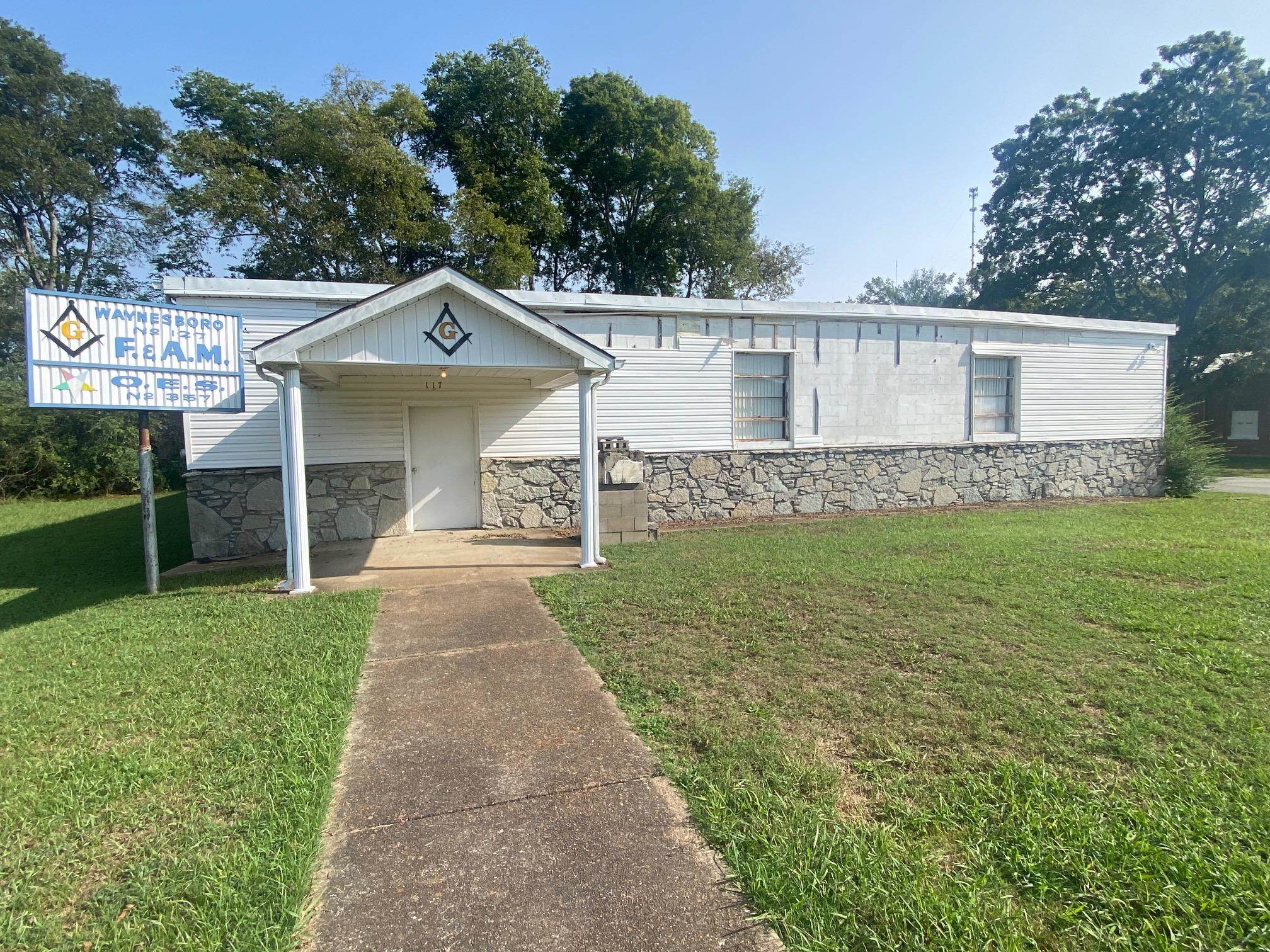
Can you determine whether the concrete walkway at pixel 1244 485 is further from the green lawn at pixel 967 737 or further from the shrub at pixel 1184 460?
the green lawn at pixel 967 737

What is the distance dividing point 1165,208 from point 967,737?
3544cm

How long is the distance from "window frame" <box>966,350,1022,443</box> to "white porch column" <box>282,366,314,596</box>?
11.6 m

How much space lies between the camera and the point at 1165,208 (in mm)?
27609

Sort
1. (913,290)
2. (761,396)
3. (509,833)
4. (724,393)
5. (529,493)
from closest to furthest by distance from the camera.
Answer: (509,833) < (529,493) < (724,393) < (761,396) < (913,290)

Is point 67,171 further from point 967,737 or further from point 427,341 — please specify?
point 967,737

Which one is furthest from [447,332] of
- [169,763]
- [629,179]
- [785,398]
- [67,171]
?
[67,171]

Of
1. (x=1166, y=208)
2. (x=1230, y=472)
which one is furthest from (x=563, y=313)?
(x=1166, y=208)

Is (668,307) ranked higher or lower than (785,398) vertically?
higher

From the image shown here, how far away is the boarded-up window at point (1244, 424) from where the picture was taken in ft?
89.9

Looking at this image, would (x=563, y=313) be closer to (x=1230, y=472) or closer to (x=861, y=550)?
(x=861, y=550)

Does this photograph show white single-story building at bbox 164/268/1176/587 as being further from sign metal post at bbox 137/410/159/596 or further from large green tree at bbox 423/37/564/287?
large green tree at bbox 423/37/564/287

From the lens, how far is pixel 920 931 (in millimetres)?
1929

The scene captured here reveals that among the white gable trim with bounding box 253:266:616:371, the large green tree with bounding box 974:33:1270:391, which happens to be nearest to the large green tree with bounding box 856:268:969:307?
the large green tree with bounding box 974:33:1270:391

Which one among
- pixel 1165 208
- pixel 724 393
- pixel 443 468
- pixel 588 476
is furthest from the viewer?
pixel 1165 208
